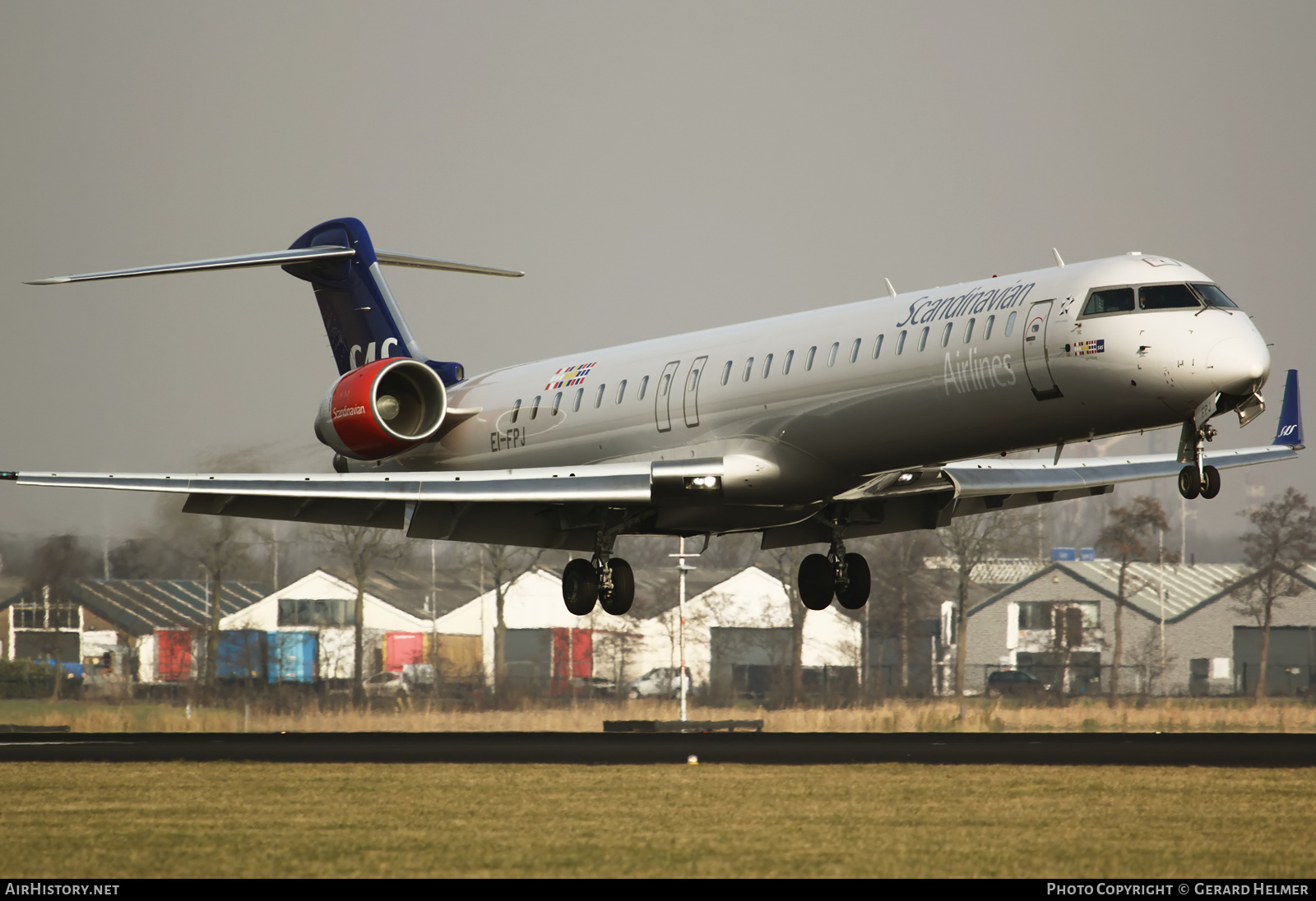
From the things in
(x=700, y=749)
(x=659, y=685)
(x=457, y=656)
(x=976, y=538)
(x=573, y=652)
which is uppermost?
(x=976, y=538)

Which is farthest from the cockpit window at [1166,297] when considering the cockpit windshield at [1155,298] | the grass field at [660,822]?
the grass field at [660,822]

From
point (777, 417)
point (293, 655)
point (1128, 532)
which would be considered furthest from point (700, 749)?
point (1128, 532)

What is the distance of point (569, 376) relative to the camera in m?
22.8

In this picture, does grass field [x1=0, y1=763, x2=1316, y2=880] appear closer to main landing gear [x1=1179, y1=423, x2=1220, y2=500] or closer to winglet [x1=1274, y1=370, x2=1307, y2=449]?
main landing gear [x1=1179, y1=423, x2=1220, y2=500]

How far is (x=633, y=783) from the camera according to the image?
656 inches

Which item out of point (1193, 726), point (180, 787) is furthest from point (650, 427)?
point (1193, 726)

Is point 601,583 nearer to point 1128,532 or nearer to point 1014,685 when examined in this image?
point 1014,685

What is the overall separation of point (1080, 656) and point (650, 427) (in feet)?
112

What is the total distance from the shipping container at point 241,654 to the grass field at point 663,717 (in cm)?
313

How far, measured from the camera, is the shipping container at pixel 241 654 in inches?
1506

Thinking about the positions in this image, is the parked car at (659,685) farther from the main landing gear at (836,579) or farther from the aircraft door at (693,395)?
the aircraft door at (693,395)

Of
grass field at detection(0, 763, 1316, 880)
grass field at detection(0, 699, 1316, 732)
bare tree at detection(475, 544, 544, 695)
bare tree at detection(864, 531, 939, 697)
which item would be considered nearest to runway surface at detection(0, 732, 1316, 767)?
grass field at detection(0, 763, 1316, 880)

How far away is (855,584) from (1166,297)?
7.73m
